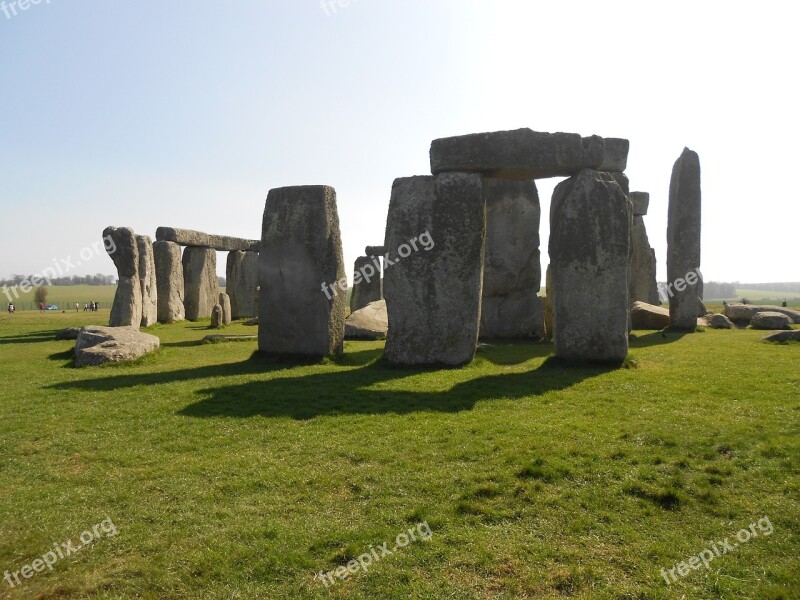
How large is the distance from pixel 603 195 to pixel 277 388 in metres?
6.08

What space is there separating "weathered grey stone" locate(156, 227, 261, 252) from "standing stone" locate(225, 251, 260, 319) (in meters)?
0.57

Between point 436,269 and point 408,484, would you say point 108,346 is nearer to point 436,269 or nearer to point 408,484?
point 436,269

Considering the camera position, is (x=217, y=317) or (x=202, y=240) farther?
(x=202, y=240)

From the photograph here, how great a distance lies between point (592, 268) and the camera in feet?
31.1

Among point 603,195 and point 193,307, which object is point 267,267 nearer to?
point 603,195

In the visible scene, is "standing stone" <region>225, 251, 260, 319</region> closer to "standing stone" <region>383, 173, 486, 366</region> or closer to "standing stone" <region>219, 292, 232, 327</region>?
"standing stone" <region>219, 292, 232, 327</region>

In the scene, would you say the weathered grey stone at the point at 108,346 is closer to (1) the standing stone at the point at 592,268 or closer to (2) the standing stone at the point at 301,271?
(2) the standing stone at the point at 301,271

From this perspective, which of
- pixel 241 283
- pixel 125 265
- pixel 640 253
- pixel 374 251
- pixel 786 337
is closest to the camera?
pixel 786 337

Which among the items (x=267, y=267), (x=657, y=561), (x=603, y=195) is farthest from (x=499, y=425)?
(x=267, y=267)

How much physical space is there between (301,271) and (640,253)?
1668 centimetres

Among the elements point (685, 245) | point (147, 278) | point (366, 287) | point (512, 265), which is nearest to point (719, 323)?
point (685, 245)

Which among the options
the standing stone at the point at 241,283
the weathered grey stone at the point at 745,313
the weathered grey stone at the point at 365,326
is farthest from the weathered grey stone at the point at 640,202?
the standing stone at the point at 241,283

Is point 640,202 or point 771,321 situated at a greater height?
point 640,202

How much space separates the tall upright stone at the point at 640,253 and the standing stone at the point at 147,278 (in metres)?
17.6
